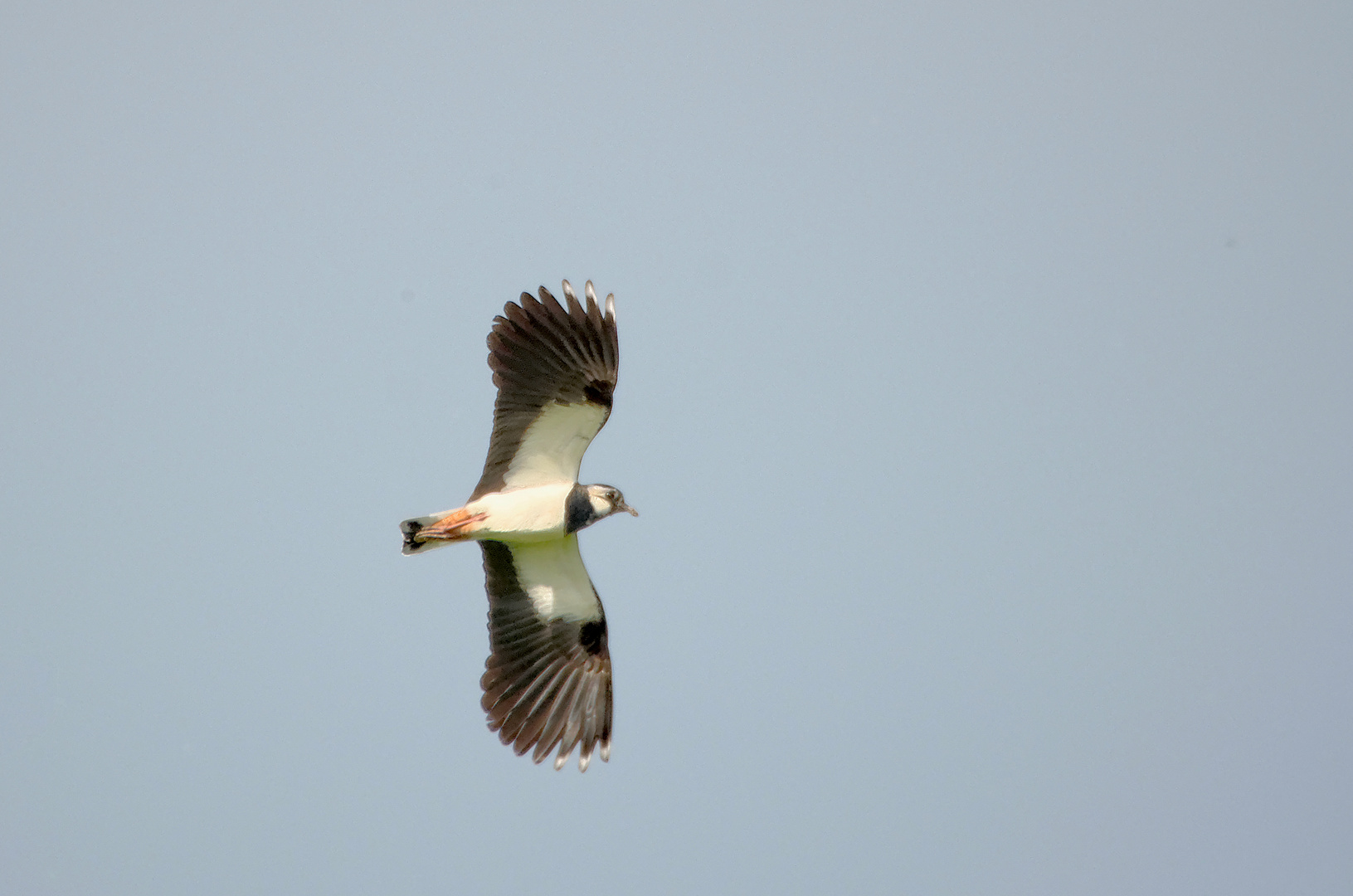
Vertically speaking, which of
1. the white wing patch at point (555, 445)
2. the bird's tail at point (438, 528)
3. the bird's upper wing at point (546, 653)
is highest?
the white wing patch at point (555, 445)

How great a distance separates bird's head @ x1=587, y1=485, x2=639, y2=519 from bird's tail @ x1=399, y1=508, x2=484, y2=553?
1.05 metres

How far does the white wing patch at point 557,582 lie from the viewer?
39.4 ft

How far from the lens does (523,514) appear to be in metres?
11.5

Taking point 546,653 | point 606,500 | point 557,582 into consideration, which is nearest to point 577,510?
point 606,500

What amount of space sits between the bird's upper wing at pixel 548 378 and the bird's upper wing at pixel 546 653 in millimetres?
914

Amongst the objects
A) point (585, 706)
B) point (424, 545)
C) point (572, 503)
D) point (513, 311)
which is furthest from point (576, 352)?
point (585, 706)

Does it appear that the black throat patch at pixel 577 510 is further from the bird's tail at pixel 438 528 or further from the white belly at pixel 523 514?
the bird's tail at pixel 438 528

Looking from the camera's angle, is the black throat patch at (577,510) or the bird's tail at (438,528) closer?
the bird's tail at (438,528)

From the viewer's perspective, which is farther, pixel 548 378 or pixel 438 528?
pixel 548 378

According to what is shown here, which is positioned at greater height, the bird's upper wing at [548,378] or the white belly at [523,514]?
the bird's upper wing at [548,378]

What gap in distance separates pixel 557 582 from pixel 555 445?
4.63 feet

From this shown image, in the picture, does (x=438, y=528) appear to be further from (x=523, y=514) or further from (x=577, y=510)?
(x=577, y=510)

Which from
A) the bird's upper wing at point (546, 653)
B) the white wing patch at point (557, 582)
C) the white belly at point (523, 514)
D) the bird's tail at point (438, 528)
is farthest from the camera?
the white wing patch at point (557, 582)

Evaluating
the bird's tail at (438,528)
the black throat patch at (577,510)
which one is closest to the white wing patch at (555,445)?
the black throat patch at (577,510)
